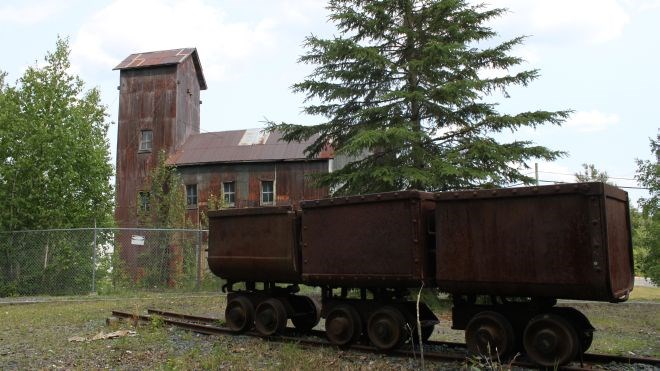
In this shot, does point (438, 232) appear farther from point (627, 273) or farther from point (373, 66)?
point (373, 66)

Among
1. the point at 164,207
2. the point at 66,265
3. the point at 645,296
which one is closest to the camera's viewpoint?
the point at 66,265

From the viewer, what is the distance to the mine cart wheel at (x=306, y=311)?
9.99 metres

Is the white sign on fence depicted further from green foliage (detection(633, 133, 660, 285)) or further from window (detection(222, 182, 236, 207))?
green foliage (detection(633, 133, 660, 285))

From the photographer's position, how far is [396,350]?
25.5ft

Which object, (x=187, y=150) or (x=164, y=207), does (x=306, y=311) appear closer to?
(x=164, y=207)

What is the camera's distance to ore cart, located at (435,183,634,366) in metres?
6.30

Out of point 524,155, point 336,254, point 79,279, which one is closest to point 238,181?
point 79,279

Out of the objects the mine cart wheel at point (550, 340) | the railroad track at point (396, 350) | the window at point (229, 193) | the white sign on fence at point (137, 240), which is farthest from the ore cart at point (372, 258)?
the window at point (229, 193)

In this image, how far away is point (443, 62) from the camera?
14.0 m

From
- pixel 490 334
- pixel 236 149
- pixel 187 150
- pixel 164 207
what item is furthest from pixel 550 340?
pixel 187 150

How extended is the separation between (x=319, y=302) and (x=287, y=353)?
2274mm

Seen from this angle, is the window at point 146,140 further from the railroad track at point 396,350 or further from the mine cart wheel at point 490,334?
the mine cart wheel at point 490,334

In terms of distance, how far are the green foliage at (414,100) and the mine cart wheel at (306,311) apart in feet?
14.3

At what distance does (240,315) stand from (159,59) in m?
29.4
